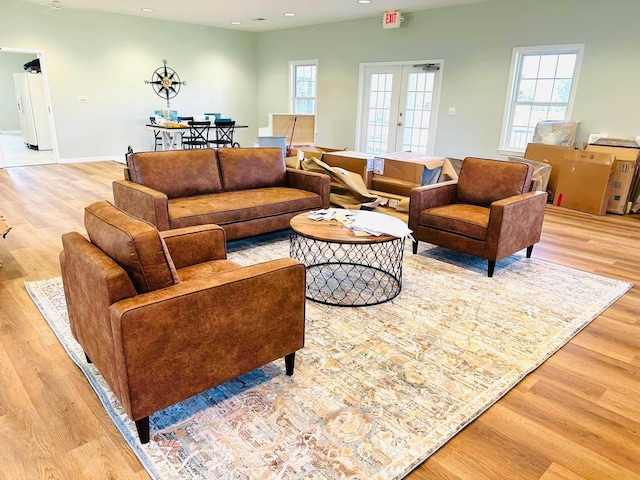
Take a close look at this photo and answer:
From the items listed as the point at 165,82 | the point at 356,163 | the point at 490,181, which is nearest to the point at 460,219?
the point at 490,181

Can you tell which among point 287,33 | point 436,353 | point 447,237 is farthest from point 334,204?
point 287,33

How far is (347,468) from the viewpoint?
62.1 inches

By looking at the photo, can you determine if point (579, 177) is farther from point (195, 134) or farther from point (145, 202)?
point (195, 134)

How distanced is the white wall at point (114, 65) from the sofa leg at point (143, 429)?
26.8 feet

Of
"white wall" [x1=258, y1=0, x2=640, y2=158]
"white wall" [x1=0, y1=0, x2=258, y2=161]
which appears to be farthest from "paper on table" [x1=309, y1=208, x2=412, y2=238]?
"white wall" [x1=0, y1=0, x2=258, y2=161]

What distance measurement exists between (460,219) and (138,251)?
2637 millimetres

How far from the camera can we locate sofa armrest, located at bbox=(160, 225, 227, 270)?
7.47 ft

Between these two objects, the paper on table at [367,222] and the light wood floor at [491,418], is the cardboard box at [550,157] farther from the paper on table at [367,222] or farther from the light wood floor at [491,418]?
the paper on table at [367,222]

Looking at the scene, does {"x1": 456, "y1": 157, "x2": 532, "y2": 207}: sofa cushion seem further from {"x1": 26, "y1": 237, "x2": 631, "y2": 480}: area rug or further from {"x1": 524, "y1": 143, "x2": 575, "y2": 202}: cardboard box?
{"x1": 524, "y1": 143, "x2": 575, "y2": 202}: cardboard box

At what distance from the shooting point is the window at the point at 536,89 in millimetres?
5852

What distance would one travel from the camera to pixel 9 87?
493 inches

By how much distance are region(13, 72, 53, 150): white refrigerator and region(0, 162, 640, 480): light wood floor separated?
26.1 feet

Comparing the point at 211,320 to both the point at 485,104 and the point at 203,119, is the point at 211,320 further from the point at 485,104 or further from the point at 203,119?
the point at 203,119

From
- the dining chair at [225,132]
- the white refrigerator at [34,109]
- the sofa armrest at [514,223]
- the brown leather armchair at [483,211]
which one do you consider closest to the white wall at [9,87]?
the white refrigerator at [34,109]
